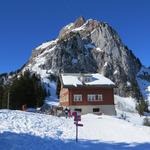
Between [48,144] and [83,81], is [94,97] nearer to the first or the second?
[83,81]

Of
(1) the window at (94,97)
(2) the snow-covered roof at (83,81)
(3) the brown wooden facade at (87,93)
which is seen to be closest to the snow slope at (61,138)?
(3) the brown wooden facade at (87,93)

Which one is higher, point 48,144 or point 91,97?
point 91,97

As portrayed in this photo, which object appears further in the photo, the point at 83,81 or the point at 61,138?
the point at 83,81

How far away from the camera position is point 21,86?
7850 centimetres

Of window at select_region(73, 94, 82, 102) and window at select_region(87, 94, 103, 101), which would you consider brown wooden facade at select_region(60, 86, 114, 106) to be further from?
window at select_region(87, 94, 103, 101)

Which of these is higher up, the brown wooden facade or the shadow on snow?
the brown wooden facade

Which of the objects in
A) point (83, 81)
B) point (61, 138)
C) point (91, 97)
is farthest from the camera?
point (83, 81)

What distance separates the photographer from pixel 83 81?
Result: 225 feet

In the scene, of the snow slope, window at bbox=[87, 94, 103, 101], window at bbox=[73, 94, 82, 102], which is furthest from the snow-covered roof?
the snow slope

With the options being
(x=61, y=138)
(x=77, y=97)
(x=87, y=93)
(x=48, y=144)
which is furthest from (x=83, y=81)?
(x=48, y=144)

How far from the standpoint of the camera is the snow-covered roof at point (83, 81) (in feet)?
220

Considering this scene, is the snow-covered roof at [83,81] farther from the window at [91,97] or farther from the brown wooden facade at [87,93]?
the window at [91,97]

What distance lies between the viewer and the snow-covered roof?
220ft

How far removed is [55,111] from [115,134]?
24.3m
